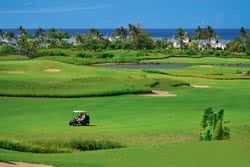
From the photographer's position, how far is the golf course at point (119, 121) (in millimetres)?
23344

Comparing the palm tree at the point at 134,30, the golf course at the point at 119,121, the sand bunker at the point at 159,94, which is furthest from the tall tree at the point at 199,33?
the sand bunker at the point at 159,94

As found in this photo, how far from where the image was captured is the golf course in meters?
23.3

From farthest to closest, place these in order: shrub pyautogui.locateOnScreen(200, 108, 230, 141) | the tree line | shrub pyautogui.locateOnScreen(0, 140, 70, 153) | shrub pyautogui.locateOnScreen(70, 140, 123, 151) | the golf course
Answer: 1. the tree line
2. shrub pyautogui.locateOnScreen(200, 108, 230, 141)
3. shrub pyautogui.locateOnScreen(70, 140, 123, 151)
4. shrub pyautogui.locateOnScreen(0, 140, 70, 153)
5. the golf course

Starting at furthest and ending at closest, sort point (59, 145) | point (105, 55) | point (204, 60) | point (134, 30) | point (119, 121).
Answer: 1. point (134, 30)
2. point (105, 55)
3. point (204, 60)
4. point (119, 121)
5. point (59, 145)

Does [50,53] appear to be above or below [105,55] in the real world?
above

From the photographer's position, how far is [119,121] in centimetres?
3666

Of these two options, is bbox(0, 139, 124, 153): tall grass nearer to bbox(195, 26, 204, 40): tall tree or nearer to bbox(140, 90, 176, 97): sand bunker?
bbox(140, 90, 176, 97): sand bunker

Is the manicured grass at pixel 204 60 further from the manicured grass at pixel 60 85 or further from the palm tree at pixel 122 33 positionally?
the palm tree at pixel 122 33

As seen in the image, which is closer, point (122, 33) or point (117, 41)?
point (117, 41)

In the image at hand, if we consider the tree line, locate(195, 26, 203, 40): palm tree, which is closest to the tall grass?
the tree line

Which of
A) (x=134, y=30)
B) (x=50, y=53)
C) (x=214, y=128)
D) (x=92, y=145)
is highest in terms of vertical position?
(x=134, y=30)

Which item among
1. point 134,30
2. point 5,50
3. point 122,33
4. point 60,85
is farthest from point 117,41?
point 60,85

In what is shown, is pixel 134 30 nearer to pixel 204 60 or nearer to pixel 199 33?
pixel 199 33

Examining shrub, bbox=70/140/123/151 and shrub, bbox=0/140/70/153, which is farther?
shrub, bbox=70/140/123/151
